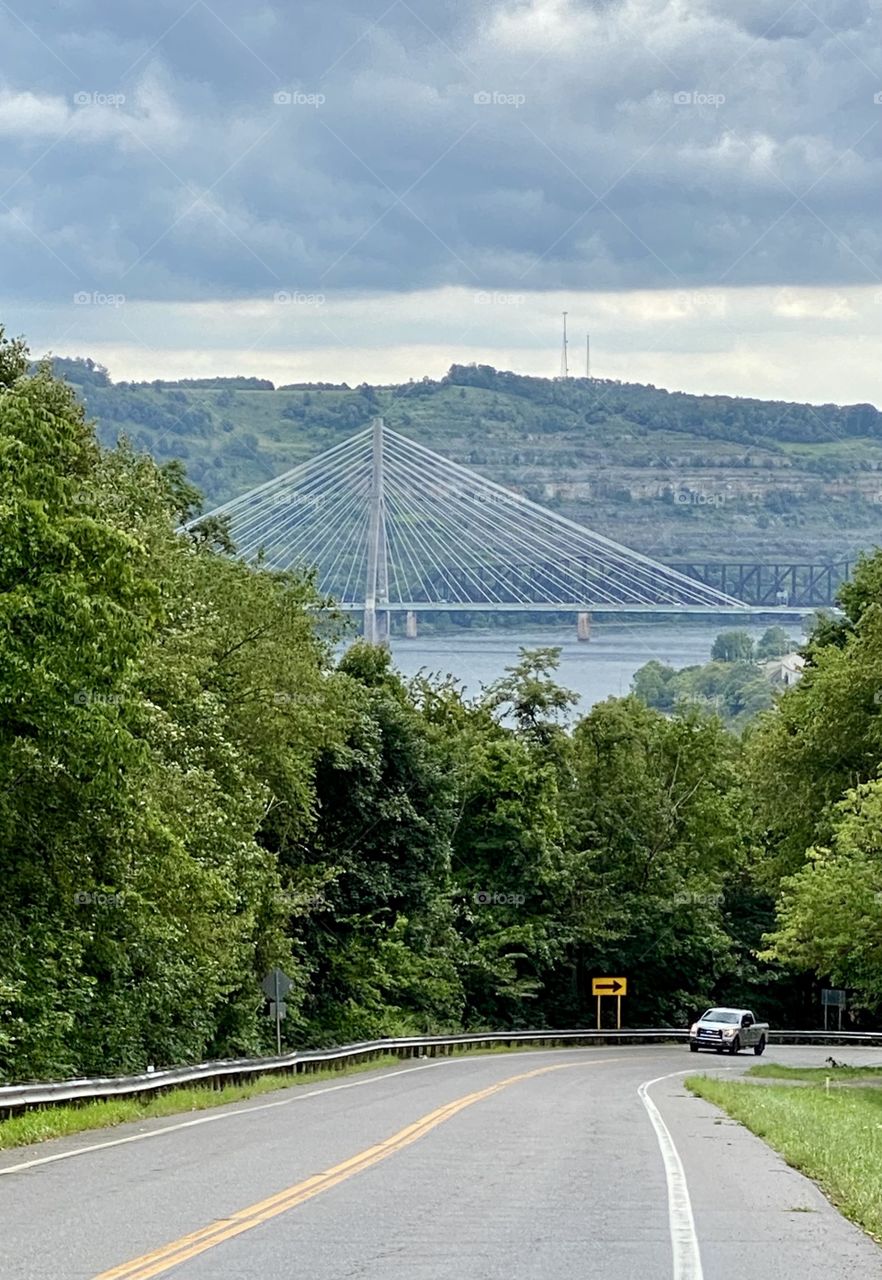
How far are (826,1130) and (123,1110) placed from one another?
8.55 m

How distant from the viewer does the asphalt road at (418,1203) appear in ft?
35.9

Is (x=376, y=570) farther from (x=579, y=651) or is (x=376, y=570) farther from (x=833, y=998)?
(x=833, y=998)

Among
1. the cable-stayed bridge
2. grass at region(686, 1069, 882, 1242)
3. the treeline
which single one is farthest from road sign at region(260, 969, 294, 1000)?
the cable-stayed bridge

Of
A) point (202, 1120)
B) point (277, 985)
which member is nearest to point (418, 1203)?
point (202, 1120)

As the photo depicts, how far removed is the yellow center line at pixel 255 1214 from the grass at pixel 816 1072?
2131cm

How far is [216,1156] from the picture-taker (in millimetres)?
17938

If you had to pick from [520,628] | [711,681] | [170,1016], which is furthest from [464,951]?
[711,681]

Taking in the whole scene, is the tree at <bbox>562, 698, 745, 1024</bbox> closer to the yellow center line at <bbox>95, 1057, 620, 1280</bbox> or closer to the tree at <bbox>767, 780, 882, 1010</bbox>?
the tree at <bbox>767, 780, 882, 1010</bbox>

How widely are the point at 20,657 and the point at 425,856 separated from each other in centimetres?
3321

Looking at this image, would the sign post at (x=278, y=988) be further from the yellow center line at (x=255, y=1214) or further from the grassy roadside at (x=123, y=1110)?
the yellow center line at (x=255, y=1214)

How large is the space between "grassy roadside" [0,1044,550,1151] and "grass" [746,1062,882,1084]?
11285mm

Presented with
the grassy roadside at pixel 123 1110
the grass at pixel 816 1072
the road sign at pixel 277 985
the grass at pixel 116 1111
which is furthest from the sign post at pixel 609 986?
the grass at pixel 116 1111

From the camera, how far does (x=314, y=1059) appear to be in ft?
132

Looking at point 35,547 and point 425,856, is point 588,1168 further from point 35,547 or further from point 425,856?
point 425,856
